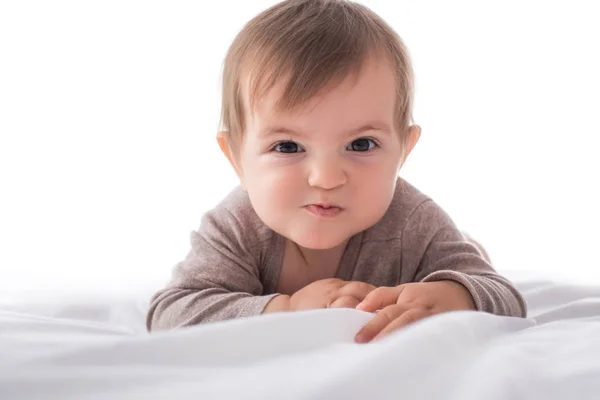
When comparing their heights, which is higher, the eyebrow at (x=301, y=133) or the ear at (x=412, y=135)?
the eyebrow at (x=301, y=133)

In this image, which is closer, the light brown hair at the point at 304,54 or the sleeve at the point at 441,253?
the light brown hair at the point at 304,54

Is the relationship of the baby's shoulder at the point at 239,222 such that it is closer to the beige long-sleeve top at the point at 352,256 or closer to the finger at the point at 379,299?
the beige long-sleeve top at the point at 352,256

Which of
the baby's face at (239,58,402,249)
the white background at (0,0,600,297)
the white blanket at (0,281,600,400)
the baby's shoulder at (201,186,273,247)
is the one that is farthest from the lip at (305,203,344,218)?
the white background at (0,0,600,297)

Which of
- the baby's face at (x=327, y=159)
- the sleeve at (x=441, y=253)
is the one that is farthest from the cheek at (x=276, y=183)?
the sleeve at (x=441, y=253)

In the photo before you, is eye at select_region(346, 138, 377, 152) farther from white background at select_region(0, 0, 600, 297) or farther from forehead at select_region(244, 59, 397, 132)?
white background at select_region(0, 0, 600, 297)

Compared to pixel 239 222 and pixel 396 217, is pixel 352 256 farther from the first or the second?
pixel 239 222

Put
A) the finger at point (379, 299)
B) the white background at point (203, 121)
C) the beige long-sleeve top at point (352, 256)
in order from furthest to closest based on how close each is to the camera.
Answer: the white background at point (203, 121) → the beige long-sleeve top at point (352, 256) → the finger at point (379, 299)

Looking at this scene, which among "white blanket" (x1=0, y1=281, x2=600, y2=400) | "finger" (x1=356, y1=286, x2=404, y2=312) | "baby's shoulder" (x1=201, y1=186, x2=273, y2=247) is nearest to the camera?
"white blanket" (x1=0, y1=281, x2=600, y2=400)

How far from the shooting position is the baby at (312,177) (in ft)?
4.72

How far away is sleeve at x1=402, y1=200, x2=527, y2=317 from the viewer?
63.2 inches

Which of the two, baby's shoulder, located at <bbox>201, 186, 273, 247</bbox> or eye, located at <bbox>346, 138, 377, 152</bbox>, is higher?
eye, located at <bbox>346, 138, 377, 152</bbox>

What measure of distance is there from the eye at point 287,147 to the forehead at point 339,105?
0.04 meters

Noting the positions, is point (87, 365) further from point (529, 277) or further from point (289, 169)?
point (529, 277)

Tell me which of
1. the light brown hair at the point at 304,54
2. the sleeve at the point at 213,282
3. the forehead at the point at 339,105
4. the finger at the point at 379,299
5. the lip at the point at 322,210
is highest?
the light brown hair at the point at 304,54
